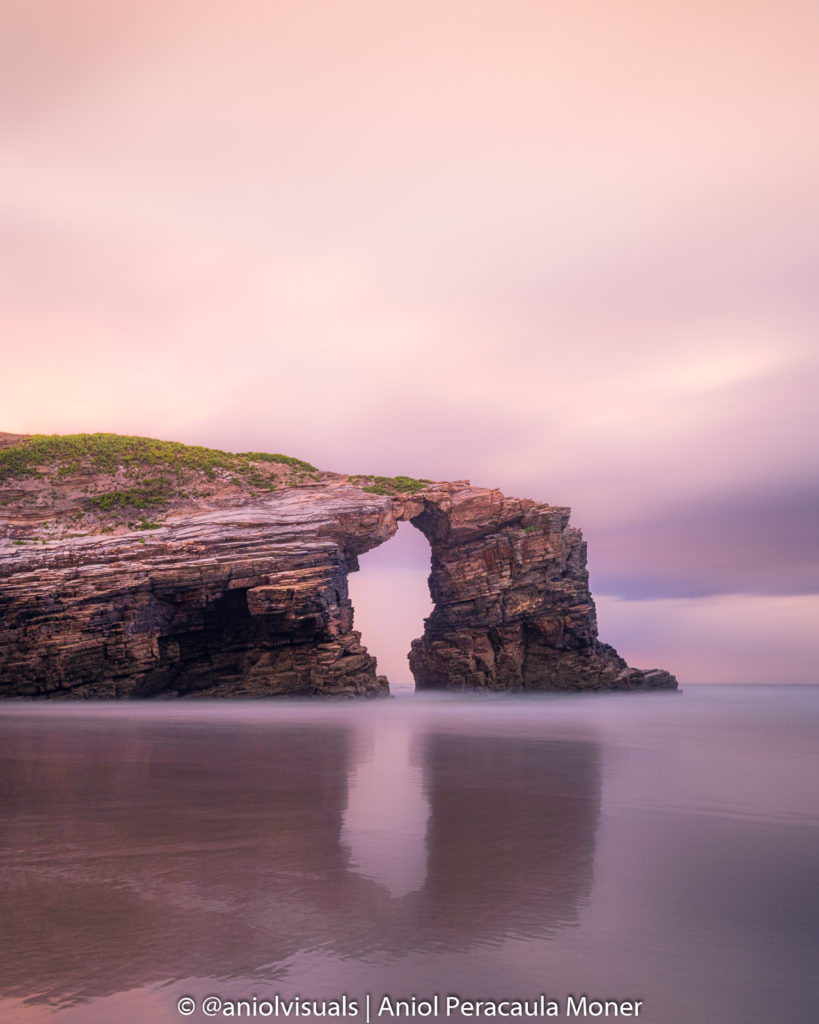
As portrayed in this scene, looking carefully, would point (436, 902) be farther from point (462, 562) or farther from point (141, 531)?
point (462, 562)

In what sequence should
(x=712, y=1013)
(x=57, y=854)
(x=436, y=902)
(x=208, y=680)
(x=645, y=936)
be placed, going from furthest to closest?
(x=208, y=680) < (x=57, y=854) < (x=436, y=902) < (x=645, y=936) < (x=712, y=1013)

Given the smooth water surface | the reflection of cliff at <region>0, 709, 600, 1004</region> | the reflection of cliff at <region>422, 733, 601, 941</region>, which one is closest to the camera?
the smooth water surface

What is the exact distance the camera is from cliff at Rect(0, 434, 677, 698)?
126ft

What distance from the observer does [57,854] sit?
665 cm

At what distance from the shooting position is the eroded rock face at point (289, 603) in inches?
1495

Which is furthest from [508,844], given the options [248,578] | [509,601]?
[509,601]

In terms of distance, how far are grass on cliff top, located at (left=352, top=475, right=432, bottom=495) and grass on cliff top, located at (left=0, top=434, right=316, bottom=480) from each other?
540cm

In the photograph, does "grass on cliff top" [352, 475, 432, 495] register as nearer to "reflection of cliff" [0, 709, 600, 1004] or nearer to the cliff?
the cliff

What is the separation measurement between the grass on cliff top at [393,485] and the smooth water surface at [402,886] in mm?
36516

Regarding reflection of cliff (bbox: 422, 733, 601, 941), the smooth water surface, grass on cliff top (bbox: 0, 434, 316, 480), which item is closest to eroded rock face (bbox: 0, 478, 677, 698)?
grass on cliff top (bbox: 0, 434, 316, 480)

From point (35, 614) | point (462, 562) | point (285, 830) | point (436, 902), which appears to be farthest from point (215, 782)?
point (462, 562)

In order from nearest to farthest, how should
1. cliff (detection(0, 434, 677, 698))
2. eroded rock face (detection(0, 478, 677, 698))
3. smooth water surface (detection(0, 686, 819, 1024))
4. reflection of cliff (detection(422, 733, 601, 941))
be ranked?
smooth water surface (detection(0, 686, 819, 1024)), reflection of cliff (detection(422, 733, 601, 941)), eroded rock face (detection(0, 478, 677, 698)), cliff (detection(0, 434, 677, 698))

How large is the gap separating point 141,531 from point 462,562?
21597 millimetres

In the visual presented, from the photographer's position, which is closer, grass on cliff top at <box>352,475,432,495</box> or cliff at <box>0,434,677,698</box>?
cliff at <box>0,434,677,698</box>
